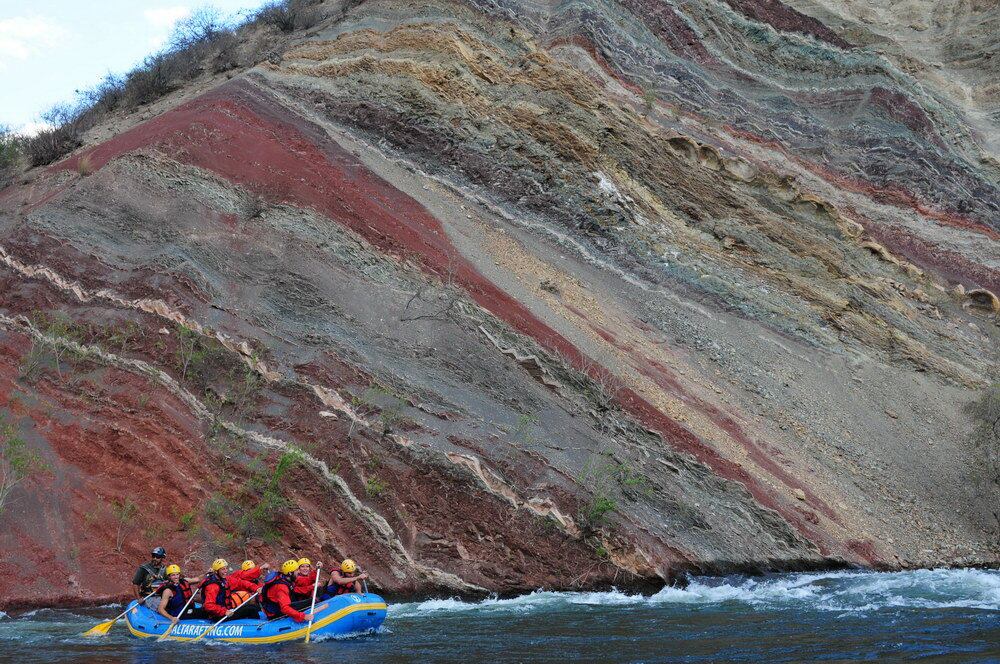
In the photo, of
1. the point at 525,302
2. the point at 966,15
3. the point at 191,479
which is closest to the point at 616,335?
the point at 525,302

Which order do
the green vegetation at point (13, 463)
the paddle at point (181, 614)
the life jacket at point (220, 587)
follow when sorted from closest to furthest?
the paddle at point (181, 614) → the life jacket at point (220, 587) → the green vegetation at point (13, 463)

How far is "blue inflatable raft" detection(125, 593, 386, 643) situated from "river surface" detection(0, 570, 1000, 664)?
17 cm

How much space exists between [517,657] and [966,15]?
1400 inches

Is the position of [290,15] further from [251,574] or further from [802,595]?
[802,595]

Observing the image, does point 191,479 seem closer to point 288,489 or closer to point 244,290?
point 288,489

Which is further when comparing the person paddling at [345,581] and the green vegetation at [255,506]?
the green vegetation at [255,506]

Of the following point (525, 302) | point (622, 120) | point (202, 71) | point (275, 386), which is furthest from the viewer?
point (202, 71)

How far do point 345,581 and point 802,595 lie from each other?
24.5 feet

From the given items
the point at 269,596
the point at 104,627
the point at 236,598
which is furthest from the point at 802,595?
the point at 104,627

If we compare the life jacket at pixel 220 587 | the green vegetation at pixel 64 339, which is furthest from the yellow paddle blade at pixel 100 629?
the green vegetation at pixel 64 339

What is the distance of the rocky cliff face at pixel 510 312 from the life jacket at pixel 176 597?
129 cm

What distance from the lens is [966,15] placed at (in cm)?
3603

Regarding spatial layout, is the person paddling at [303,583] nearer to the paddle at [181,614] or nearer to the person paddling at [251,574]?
the person paddling at [251,574]

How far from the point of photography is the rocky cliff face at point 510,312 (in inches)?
600
